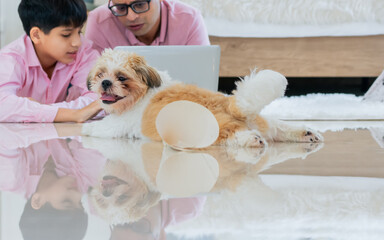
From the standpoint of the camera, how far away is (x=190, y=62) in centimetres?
139

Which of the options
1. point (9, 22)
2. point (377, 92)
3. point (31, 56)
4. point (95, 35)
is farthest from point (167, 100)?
point (9, 22)

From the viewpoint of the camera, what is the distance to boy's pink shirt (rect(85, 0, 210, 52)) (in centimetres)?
187

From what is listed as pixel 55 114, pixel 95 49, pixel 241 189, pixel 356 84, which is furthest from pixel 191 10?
pixel 356 84

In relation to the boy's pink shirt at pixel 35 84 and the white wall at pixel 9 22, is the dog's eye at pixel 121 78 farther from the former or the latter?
the white wall at pixel 9 22

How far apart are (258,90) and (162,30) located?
3.60 feet

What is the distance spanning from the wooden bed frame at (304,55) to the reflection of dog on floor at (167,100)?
1574 mm

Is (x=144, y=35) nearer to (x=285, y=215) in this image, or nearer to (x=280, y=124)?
(x=280, y=124)

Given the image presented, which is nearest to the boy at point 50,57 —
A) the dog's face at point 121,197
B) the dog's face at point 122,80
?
the dog's face at point 122,80

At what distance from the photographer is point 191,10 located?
194 centimetres

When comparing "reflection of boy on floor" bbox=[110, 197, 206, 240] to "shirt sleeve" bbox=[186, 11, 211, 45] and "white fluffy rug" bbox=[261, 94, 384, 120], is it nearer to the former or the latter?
"white fluffy rug" bbox=[261, 94, 384, 120]

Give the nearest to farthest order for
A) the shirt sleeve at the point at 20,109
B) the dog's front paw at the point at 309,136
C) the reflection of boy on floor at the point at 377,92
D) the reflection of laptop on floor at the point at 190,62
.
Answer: the dog's front paw at the point at 309,136 < the reflection of laptop on floor at the point at 190,62 < the shirt sleeve at the point at 20,109 < the reflection of boy on floor at the point at 377,92

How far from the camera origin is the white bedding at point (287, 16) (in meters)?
2.44

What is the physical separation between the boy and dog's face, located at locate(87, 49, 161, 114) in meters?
0.64

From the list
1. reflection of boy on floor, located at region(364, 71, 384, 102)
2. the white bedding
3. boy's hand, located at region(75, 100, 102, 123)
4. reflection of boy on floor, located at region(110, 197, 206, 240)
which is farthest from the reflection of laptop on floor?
the white bedding
